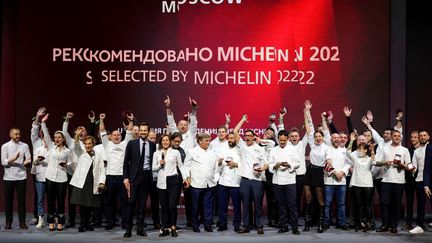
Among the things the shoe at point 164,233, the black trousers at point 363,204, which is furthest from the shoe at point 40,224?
the black trousers at point 363,204

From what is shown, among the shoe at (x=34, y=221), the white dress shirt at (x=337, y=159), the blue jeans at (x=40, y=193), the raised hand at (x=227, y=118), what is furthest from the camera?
the raised hand at (x=227, y=118)

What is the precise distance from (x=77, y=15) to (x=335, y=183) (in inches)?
195

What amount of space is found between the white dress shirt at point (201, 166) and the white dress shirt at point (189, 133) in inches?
25.3

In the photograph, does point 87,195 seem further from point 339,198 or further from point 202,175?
point 339,198

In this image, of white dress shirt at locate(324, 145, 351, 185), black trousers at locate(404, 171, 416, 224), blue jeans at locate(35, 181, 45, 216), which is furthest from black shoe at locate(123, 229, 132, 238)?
black trousers at locate(404, 171, 416, 224)

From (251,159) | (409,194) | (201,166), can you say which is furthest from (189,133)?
(409,194)

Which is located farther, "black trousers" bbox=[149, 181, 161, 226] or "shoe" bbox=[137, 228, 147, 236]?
"black trousers" bbox=[149, 181, 161, 226]

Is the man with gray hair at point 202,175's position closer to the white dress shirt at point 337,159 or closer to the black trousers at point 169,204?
the black trousers at point 169,204

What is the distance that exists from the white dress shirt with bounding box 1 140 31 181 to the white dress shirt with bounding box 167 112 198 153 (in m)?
2.07

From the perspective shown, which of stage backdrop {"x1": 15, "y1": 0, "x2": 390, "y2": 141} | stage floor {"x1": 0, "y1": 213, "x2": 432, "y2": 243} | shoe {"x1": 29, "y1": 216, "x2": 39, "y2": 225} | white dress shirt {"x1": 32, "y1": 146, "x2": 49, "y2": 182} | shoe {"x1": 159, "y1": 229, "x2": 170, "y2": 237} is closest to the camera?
stage floor {"x1": 0, "y1": 213, "x2": 432, "y2": 243}

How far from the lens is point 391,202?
801cm

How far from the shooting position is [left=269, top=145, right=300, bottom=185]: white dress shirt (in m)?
7.84

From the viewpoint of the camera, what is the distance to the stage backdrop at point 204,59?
9.70 meters

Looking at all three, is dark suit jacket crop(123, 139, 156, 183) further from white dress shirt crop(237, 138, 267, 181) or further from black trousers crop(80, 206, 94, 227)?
white dress shirt crop(237, 138, 267, 181)
